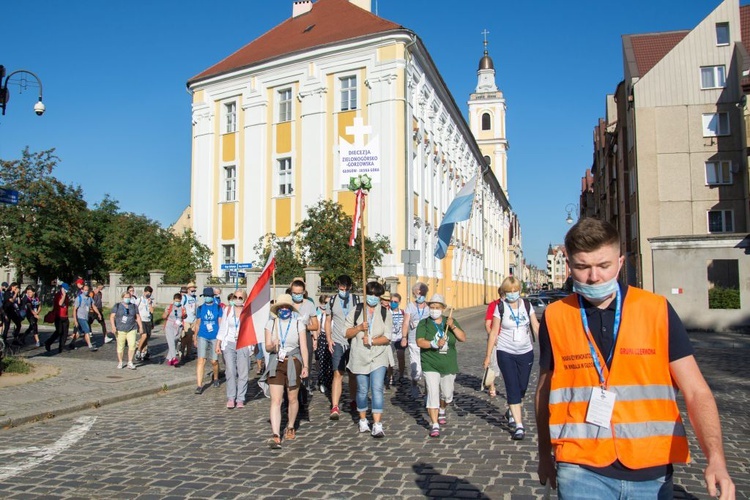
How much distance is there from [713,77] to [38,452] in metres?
37.3

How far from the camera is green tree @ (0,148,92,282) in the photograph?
35.8 metres

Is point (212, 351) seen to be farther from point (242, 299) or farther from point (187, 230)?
point (187, 230)

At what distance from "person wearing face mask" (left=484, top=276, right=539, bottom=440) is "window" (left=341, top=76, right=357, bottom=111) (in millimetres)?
27654

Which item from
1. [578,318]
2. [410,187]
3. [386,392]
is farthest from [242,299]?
[410,187]

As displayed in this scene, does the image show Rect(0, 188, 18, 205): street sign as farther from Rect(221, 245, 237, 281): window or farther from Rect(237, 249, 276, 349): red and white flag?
Rect(221, 245, 237, 281): window

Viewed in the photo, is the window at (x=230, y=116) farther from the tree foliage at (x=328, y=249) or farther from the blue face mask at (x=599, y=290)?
the blue face mask at (x=599, y=290)

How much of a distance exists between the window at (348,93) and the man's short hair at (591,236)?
1290 inches

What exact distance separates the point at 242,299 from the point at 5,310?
1015cm

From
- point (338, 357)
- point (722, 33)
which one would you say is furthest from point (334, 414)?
point (722, 33)

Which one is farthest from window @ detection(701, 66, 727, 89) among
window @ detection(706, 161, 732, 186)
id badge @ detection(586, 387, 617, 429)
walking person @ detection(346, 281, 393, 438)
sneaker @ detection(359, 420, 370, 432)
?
id badge @ detection(586, 387, 617, 429)

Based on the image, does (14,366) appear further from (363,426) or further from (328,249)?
(328,249)

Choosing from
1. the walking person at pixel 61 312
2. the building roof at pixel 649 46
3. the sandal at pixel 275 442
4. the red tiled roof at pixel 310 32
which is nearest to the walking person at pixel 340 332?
the sandal at pixel 275 442

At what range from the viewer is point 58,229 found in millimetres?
37750

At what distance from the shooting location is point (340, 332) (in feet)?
32.7
